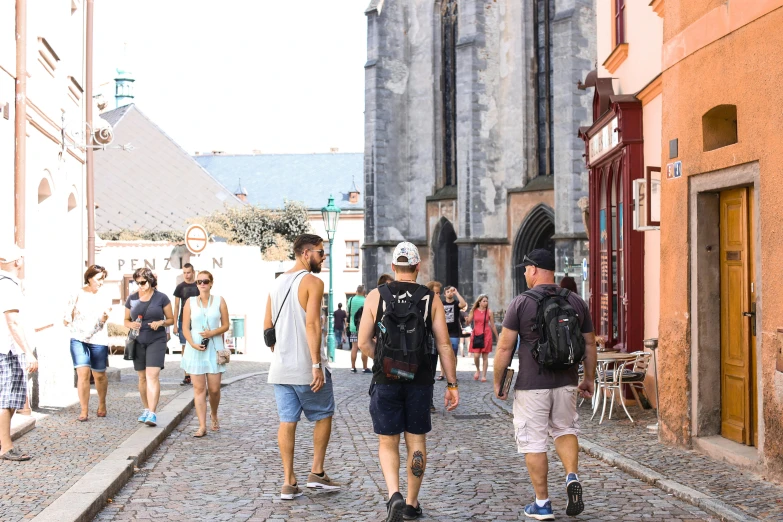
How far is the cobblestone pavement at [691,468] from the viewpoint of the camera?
271 inches

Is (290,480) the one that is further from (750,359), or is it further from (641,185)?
(641,185)

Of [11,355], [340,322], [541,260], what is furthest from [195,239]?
[340,322]

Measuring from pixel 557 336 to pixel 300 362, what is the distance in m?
1.88

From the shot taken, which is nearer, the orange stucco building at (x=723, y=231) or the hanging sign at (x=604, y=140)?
the orange stucco building at (x=723, y=231)

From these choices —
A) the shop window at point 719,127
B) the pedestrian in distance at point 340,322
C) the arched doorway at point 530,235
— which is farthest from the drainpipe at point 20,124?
the pedestrian in distance at point 340,322

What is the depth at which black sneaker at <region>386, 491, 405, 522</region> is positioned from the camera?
6.16 metres

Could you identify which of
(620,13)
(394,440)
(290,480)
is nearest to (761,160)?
(394,440)

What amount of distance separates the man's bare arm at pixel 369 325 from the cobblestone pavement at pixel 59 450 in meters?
2.20

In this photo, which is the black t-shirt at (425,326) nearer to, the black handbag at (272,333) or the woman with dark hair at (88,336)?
the black handbag at (272,333)

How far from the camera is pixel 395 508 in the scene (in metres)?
6.16

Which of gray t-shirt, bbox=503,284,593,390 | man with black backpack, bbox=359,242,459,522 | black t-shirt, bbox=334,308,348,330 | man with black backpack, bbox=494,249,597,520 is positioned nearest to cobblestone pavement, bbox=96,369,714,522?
man with black backpack, bbox=494,249,597,520

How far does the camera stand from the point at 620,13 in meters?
15.4

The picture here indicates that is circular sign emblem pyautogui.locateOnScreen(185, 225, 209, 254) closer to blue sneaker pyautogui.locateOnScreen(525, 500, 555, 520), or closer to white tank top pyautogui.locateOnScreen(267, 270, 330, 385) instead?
white tank top pyautogui.locateOnScreen(267, 270, 330, 385)

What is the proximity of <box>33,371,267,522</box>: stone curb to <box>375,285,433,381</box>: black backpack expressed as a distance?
2.01m
